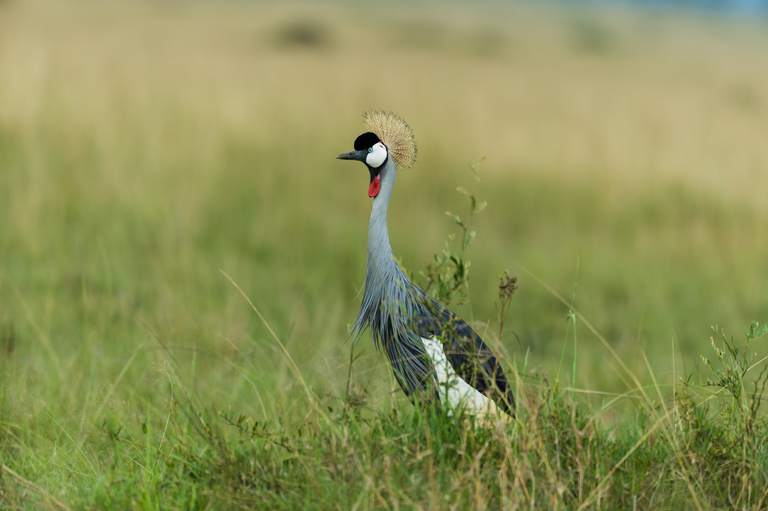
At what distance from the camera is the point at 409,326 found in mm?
2225

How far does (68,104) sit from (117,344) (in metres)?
3.99

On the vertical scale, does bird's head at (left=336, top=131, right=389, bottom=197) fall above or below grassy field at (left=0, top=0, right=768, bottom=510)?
above

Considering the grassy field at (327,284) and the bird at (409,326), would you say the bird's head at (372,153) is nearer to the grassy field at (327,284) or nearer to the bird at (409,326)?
the bird at (409,326)

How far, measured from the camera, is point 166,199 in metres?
6.03

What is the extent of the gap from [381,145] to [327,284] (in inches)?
137

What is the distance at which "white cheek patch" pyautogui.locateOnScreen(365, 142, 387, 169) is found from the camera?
2072 mm

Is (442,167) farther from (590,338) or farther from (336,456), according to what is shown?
(336,456)

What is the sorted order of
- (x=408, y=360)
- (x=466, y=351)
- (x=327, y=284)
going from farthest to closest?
(x=327, y=284)
(x=408, y=360)
(x=466, y=351)

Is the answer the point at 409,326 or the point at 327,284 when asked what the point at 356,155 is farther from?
the point at 327,284

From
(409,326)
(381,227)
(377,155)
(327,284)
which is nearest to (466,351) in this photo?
(409,326)

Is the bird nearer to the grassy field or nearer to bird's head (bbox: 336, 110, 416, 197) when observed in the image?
bird's head (bbox: 336, 110, 416, 197)

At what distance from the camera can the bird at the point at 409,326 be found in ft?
6.89

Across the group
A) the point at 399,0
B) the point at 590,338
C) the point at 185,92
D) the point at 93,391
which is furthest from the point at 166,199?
the point at 399,0

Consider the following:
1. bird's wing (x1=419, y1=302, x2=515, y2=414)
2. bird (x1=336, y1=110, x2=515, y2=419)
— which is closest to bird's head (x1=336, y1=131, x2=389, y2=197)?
bird (x1=336, y1=110, x2=515, y2=419)
